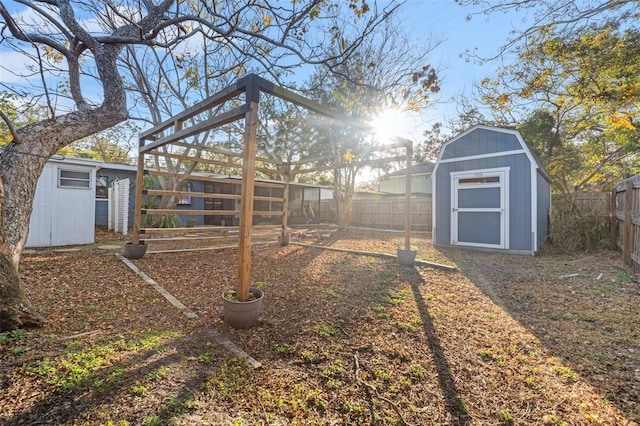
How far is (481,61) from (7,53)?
302 inches

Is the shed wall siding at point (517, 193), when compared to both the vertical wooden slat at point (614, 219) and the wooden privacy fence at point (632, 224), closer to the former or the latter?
the wooden privacy fence at point (632, 224)

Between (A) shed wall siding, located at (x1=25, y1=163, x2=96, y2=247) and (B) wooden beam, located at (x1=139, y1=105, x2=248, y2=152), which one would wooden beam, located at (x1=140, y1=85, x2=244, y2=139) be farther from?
(A) shed wall siding, located at (x1=25, y1=163, x2=96, y2=247)

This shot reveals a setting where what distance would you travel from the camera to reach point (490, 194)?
691cm

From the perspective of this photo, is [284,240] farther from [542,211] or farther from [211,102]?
[542,211]

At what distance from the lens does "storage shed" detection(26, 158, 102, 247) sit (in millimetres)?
6684

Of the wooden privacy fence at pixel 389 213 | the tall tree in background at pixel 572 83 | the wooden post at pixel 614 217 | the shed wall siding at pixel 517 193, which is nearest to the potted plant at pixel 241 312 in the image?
the tall tree in background at pixel 572 83

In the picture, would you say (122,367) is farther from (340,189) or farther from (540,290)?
(340,189)

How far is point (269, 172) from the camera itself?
22.0ft

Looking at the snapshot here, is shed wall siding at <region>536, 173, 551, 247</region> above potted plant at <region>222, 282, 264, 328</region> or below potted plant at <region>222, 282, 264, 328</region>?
above

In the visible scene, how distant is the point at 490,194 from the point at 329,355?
21.4 ft

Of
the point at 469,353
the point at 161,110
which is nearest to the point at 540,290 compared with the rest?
the point at 469,353

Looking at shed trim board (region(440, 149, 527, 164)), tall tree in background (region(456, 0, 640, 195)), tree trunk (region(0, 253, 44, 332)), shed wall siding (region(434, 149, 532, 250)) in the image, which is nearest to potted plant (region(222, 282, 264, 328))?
tree trunk (region(0, 253, 44, 332))

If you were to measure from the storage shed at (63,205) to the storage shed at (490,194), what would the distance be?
30.6ft

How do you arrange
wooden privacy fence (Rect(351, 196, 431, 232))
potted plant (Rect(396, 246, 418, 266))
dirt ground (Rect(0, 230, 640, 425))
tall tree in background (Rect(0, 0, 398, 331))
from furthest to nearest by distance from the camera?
wooden privacy fence (Rect(351, 196, 431, 232))
potted plant (Rect(396, 246, 418, 266))
tall tree in background (Rect(0, 0, 398, 331))
dirt ground (Rect(0, 230, 640, 425))
